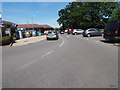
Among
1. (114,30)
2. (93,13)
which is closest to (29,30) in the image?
(93,13)

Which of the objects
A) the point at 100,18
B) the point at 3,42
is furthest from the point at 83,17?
the point at 3,42

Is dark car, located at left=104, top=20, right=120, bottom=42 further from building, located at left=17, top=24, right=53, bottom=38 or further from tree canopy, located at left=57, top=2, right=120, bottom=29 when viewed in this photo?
tree canopy, located at left=57, top=2, right=120, bottom=29

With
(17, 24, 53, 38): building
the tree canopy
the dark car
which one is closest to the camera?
the dark car

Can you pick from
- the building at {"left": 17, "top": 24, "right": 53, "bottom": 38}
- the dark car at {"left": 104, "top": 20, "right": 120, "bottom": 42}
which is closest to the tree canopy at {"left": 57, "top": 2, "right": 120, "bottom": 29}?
the building at {"left": 17, "top": 24, "right": 53, "bottom": 38}

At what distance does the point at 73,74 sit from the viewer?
10.9 ft

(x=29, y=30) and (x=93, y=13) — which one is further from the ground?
(x=93, y=13)

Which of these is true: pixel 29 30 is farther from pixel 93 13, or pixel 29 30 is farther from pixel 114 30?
pixel 114 30

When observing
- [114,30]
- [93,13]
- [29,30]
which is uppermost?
[93,13]

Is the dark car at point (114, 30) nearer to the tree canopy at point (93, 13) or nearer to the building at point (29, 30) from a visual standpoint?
the building at point (29, 30)

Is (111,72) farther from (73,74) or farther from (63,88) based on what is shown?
(63,88)

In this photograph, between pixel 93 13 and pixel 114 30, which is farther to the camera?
pixel 93 13

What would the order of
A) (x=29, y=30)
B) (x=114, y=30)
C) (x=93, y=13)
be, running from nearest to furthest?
1. (x=114, y=30)
2. (x=93, y=13)
3. (x=29, y=30)

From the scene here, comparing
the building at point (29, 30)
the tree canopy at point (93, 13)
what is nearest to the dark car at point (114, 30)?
the building at point (29, 30)

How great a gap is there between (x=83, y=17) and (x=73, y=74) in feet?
141
